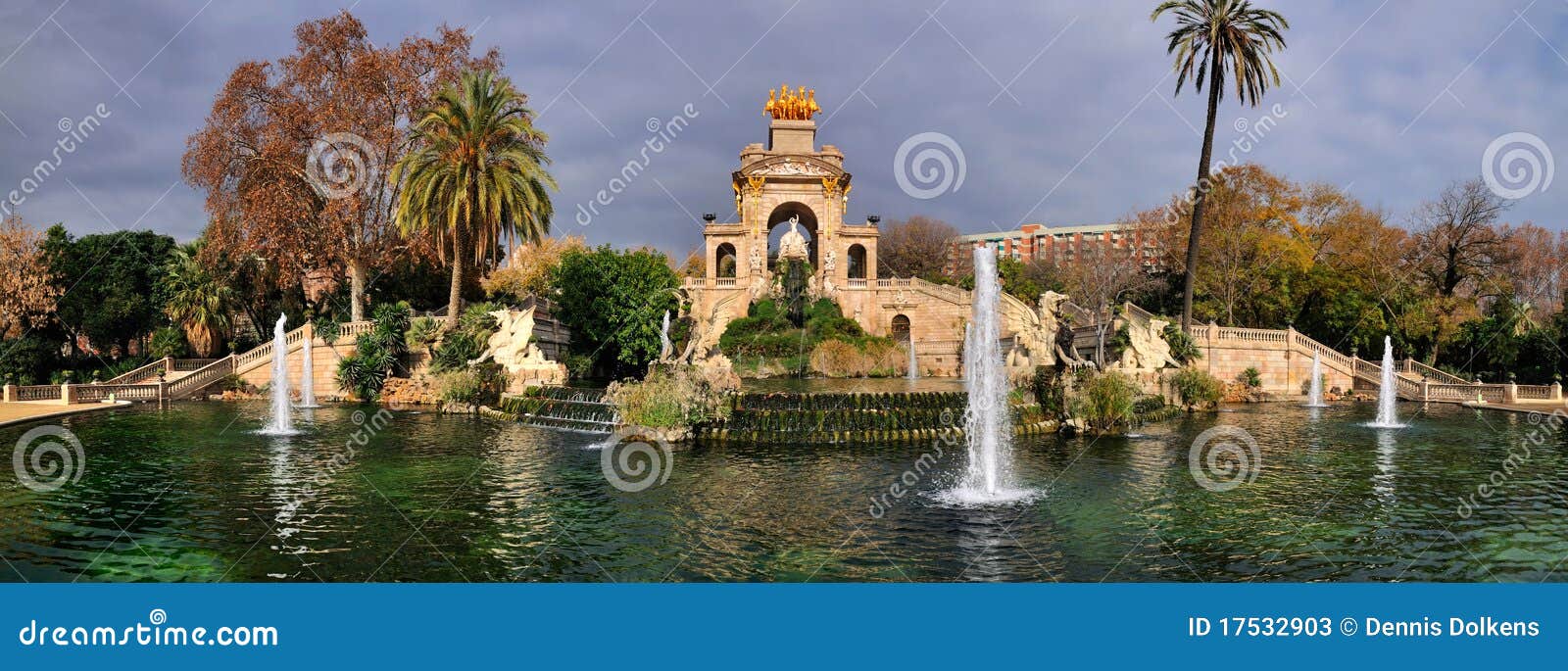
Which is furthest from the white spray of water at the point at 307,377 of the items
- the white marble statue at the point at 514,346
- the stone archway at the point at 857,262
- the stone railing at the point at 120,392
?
the stone archway at the point at 857,262

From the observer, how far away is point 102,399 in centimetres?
2806

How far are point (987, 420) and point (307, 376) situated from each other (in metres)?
26.0

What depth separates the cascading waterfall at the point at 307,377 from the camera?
100ft

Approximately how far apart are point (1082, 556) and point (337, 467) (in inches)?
510

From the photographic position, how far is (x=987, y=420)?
14.3 m

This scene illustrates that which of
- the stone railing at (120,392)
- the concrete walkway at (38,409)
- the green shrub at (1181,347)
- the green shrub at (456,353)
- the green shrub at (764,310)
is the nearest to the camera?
the concrete walkway at (38,409)

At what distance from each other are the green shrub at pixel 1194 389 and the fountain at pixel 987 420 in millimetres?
11185

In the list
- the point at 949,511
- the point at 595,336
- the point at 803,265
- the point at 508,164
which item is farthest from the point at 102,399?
the point at 803,265

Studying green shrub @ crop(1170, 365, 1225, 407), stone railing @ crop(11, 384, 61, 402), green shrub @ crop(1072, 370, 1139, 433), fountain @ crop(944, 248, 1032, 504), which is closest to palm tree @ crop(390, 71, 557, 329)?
stone railing @ crop(11, 384, 61, 402)

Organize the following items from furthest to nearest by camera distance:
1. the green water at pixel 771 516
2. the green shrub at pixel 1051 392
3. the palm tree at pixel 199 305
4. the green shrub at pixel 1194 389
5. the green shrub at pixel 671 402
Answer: the palm tree at pixel 199 305 → the green shrub at pixel 1194 389 → the green shrub at pixel 1051 392 → the green shrub at pixel 671 402 → the green water at pixel 771 516

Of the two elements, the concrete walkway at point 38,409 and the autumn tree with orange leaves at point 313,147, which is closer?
the concrete walkway at point 38,409

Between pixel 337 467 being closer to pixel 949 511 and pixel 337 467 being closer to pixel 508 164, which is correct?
pixel 949 511

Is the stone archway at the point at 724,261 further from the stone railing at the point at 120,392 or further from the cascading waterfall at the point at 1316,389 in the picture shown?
the cascading waterfall at the point at 1316,389

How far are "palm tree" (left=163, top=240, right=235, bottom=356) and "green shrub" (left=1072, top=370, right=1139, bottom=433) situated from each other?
33.8 meters
